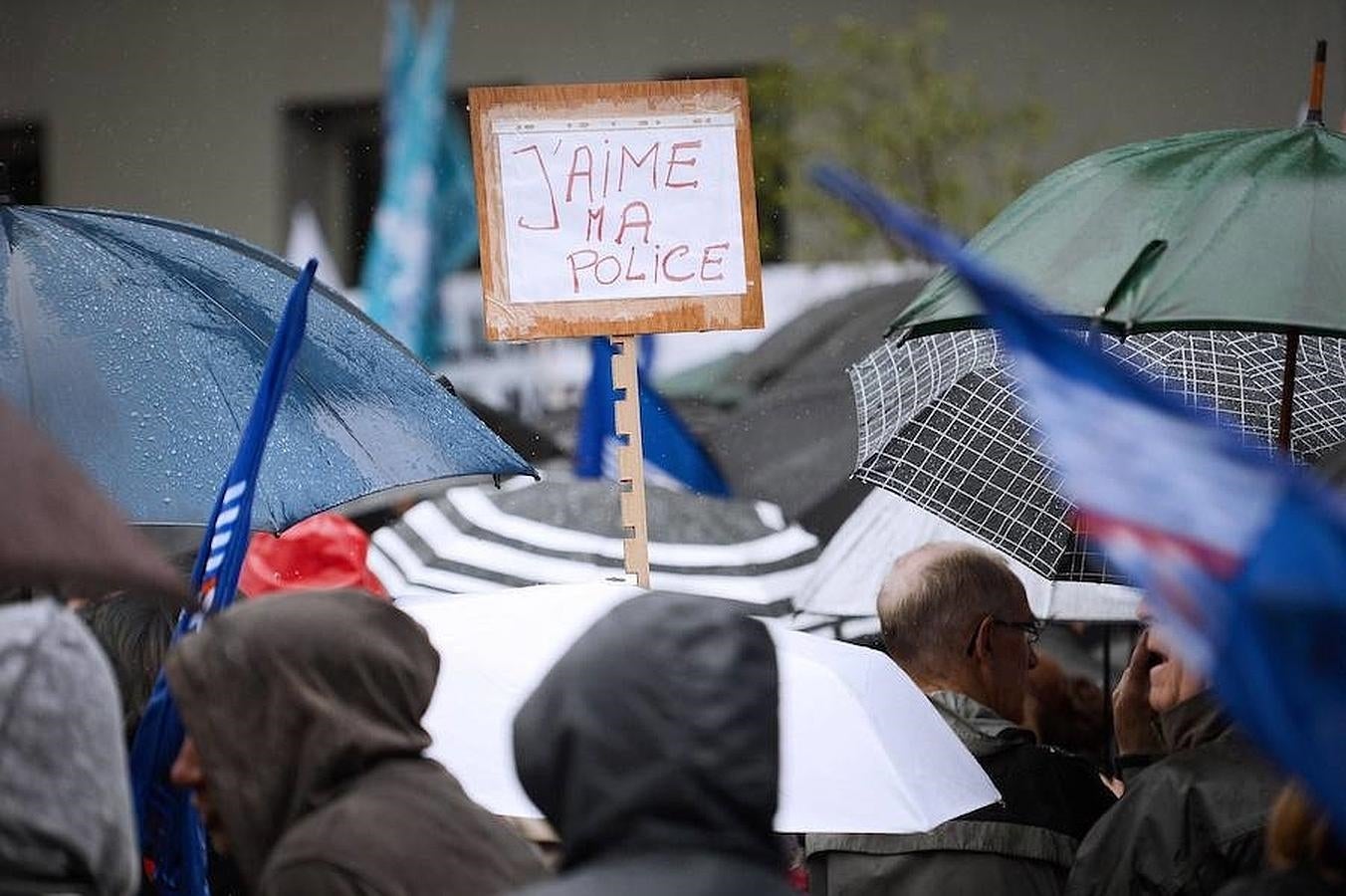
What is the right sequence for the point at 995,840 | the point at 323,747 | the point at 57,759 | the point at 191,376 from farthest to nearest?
the point at 995,840 → the point at 191,376 → the point at 323,747 → the point at 57,759

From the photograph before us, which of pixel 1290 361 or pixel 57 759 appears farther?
pixel 1290 361

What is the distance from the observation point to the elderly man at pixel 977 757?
3.76 meters

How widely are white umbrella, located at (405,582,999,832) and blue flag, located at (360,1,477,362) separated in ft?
32.1

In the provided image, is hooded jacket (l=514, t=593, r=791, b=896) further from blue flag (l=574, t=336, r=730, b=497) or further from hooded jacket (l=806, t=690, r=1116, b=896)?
blue flag (l=574, t=336, r=730, b=497)

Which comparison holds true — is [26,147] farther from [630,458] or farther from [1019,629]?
[1019,629]

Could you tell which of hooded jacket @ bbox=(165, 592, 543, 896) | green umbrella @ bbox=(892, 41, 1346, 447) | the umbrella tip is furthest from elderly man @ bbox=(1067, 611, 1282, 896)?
hooded jacket @ bbox=(165, 592, 543, 896)

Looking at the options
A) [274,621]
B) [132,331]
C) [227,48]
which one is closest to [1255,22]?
[227,48]

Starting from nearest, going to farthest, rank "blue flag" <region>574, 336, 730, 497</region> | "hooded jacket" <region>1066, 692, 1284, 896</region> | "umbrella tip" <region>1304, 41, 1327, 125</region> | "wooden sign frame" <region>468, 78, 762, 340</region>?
"hooded jacket" <region>1066, 692, 1284, 896</region>, "umbrella tip" <region>1304, 41, 1327, 125</region>, "wooden sign frame" <region>468, 78, 762, 340</region>, "blue flag" <region>574, 336, 730, 497</region>

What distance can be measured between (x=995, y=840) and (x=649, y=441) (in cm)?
302

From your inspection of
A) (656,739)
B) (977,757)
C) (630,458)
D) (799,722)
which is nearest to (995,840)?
(977,757)

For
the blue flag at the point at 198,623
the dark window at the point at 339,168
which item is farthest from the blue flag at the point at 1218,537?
the dark window at the point at 339,168

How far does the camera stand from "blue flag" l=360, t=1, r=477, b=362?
43.3 ft

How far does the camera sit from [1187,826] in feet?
10.9

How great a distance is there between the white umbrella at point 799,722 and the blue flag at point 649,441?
2863 mm
